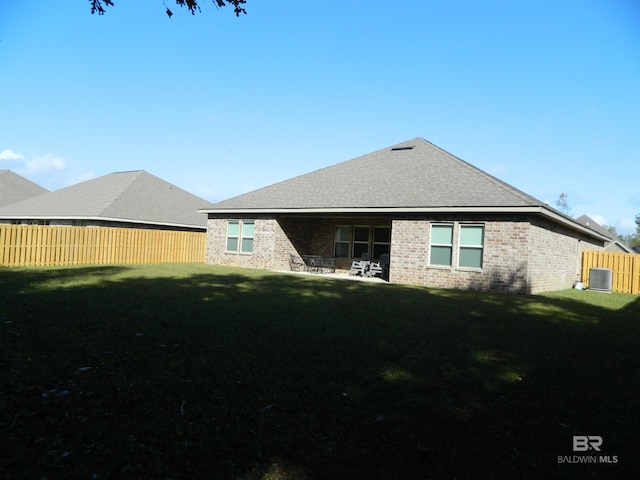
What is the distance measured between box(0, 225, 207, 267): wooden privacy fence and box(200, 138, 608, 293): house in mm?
2542

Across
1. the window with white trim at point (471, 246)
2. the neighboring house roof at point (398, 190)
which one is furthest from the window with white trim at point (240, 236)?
the window with white trim at point (471, 246)

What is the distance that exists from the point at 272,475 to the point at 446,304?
27.8 feet

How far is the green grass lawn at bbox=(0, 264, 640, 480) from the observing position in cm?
317

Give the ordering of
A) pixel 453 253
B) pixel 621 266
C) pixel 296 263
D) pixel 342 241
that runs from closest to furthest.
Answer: pixel 453 253, pixel 621 266, pixel 296 263, pixel 342 241

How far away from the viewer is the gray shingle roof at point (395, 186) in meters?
15.4

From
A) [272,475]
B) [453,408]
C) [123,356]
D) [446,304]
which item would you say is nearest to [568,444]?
[453,408]

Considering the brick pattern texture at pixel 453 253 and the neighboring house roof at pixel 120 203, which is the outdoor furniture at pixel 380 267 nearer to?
the brick pattern texture at pixel 453 253

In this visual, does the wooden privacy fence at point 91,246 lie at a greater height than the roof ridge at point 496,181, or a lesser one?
lesser

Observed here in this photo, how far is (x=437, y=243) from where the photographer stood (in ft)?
51.4

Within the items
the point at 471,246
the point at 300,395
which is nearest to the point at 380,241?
the point at 471,246

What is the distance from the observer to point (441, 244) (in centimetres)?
1558

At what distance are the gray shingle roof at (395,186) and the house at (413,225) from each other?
5cm

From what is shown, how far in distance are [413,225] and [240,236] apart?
9213 millimetres

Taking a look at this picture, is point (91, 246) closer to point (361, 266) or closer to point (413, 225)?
point (361, 266)
